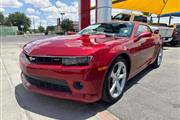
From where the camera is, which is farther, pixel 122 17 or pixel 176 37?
pixel 122 17

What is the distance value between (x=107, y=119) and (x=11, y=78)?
110 inches

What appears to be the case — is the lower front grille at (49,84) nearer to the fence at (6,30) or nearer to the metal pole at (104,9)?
the metal pole at (104,9)

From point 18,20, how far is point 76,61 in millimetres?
93223

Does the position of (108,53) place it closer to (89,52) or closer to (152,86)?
(89,52)

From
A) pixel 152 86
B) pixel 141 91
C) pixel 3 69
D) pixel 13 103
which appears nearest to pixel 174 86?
pixel 152 86

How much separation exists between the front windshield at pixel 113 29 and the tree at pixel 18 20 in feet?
291

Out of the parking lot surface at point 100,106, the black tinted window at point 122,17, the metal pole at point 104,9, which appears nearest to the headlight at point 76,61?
the parking lot surface at point 100,106

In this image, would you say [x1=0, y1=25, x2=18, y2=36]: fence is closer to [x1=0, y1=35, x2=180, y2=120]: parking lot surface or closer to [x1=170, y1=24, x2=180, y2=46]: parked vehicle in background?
[x1=170, y1=24, x2=180, y2=46]: parked vehicle in background

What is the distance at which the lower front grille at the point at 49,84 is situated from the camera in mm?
2848

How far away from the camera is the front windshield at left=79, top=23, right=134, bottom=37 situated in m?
4.10

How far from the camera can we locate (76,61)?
109 inches

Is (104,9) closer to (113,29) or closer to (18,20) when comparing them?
(113,29)

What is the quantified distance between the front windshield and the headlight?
4.91 ft

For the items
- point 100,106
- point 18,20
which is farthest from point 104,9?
point 18,20
